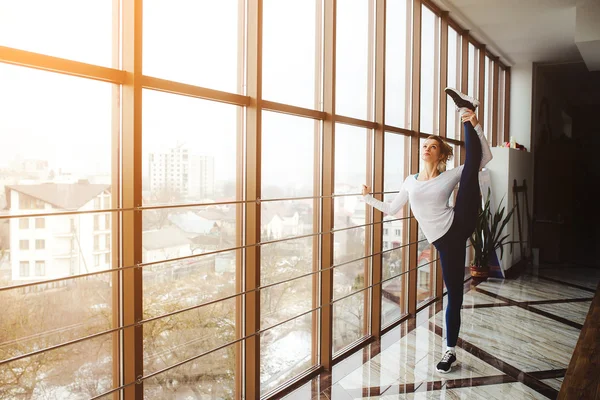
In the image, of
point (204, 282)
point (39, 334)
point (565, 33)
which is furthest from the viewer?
point (565, 33)

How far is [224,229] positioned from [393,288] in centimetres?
201

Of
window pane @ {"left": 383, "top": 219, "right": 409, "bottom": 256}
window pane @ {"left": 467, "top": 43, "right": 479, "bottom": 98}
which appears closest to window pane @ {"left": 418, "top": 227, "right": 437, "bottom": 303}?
window pane @ {"left": 383, "top": 219, "right": 409, "bottom": 256}

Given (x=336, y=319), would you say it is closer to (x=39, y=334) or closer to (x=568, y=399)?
(x=568, y=399)

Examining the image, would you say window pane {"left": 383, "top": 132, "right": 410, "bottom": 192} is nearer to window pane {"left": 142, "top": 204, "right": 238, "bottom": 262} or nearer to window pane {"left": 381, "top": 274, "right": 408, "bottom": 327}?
window pane {"left": 381, "top": 274, "right": 408, "bottom": 327}

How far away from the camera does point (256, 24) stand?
7.20ft

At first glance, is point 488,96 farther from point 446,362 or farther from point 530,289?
point 446,362

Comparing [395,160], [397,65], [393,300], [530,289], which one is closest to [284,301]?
[393,300]

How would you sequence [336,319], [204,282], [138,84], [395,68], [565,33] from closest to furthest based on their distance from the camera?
[138,84] → [204,282] → [336,319] → [395,68] → [565,33]

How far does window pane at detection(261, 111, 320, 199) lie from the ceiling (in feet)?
7.94

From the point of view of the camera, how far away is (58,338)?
1545mm

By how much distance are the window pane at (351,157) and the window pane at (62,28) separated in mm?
1595

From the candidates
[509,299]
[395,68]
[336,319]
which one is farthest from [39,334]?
[509,299]

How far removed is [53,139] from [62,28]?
37cm

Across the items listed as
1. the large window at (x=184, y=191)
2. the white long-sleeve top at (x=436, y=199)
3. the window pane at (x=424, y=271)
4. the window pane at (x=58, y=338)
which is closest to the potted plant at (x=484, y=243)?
the window pane at (x=424, y=271)
